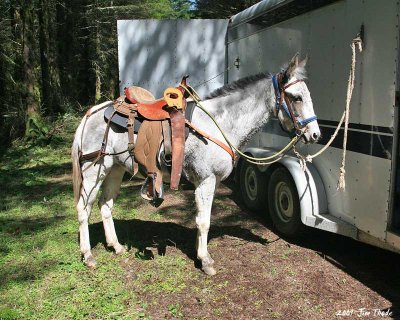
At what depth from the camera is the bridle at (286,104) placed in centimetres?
360

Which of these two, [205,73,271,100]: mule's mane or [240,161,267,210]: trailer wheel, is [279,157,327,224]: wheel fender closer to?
[205,73,271,100]: mule's mane

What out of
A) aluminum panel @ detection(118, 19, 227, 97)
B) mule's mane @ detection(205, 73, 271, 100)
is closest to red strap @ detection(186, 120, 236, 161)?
mule's mane @ detection(205, 73, 271, 100)

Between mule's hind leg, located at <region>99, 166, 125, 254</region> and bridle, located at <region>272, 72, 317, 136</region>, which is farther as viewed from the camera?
mule's hind leg, located at <region>99, 166, 125, 254</region>

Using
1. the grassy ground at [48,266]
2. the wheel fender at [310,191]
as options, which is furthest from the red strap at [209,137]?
the grassy ground at [48,266]

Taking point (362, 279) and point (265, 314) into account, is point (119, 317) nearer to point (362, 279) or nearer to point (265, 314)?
point (265, 314)

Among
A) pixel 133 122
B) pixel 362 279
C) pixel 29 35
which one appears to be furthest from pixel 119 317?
pixel 29 35

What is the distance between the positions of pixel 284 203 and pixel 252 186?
3.56 ft

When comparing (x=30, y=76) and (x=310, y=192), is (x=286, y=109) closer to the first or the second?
(x=310, y=192)

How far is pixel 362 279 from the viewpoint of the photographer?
3.88 meters

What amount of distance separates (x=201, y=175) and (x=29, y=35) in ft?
32.0

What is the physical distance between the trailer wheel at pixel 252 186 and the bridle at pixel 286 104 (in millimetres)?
2091

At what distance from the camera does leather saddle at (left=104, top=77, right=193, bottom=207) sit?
384cm

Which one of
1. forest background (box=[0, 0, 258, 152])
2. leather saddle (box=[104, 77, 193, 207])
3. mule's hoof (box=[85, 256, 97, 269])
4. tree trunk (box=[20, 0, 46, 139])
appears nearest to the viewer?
leather saddle (box=[104, 77, 193, 207])

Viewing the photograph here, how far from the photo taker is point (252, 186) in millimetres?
6113
